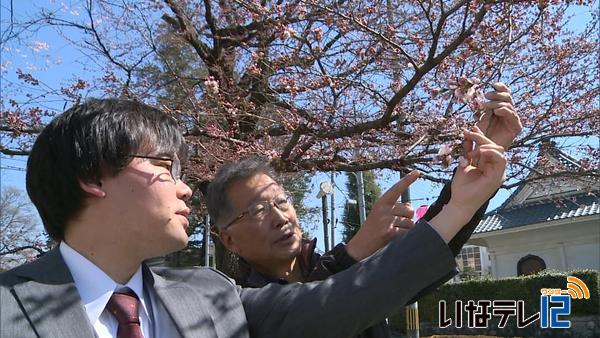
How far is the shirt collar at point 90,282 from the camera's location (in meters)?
1.24

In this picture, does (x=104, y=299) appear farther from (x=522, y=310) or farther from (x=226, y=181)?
(x=522, y=310)

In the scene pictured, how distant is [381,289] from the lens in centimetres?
124

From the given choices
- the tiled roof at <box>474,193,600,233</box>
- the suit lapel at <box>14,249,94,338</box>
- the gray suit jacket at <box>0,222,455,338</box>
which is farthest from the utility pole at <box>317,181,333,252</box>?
the tiled roof at <box>474,193,600,233</box>

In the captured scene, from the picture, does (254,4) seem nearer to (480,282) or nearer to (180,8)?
(180,8)

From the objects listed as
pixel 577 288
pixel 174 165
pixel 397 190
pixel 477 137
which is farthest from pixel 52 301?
pixel 577 288

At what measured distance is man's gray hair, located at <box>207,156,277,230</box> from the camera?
199cm

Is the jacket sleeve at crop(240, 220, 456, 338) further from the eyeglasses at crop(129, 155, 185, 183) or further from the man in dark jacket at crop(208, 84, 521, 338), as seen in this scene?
the eyeglasses at crop(129, 155, 185, 183)

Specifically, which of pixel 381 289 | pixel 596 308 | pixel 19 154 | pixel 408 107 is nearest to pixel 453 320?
pixel 596 308

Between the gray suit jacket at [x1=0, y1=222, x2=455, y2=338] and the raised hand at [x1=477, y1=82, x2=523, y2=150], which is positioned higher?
the raised hand at [x1=477, y1=82, x2=523, y2=150]

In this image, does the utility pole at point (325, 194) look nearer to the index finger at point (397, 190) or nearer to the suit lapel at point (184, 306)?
the index finger at point (397, 190)

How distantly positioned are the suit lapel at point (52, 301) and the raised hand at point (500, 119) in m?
1.18

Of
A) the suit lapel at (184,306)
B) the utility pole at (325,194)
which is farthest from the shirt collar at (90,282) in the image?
the utility pole at (325,194)

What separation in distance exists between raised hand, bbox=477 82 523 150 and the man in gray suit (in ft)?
0.48

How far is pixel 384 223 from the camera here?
1.62 m
